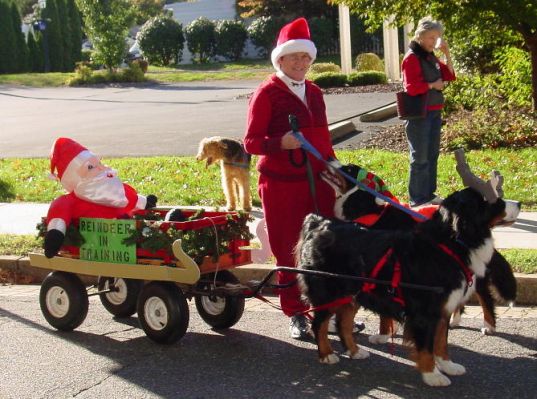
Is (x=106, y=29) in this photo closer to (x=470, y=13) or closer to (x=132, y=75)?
(x=132, y=75)

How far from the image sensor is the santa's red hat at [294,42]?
19.7 ft

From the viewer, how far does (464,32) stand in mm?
13797

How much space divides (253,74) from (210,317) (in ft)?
106

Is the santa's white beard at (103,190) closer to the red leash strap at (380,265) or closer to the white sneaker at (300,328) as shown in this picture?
the white sneaker at (300,328)

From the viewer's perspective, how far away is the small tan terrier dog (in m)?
10.1

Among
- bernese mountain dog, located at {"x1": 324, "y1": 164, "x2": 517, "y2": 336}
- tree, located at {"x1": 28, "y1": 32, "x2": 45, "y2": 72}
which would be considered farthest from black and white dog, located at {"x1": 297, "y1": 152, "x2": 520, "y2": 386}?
tree, located at {"x1": 28, "y1": 32, "x2": 45, "y2": 72}

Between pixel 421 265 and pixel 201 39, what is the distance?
45.0 meters

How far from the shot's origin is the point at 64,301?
6602 millimetres

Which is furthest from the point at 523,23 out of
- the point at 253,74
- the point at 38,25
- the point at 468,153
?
the point at 38,25

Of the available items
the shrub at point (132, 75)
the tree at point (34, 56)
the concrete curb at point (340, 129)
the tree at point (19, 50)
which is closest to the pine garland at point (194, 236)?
the concrete curb at point (340, 129)

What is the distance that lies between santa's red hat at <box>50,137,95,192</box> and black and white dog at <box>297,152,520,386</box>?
78.1 inches

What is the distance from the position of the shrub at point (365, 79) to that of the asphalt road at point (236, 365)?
21799mm

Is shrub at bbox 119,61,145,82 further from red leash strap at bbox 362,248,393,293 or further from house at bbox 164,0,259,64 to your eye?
red leash strap at bbox 362,248,393,293

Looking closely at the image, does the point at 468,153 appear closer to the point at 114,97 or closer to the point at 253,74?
the point at 114,97
